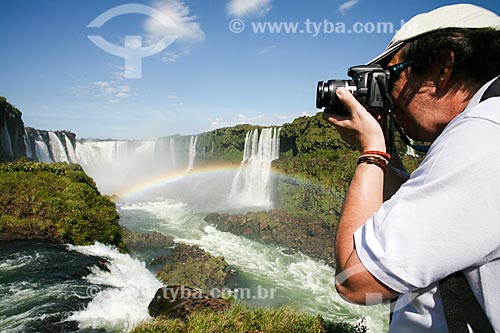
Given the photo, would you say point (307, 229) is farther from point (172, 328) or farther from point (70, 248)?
point (172, 328)

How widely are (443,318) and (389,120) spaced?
723mm

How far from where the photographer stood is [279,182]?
106ft

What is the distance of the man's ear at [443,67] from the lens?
0.91m

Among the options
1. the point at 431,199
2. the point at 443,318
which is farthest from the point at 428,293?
the point at 431,199

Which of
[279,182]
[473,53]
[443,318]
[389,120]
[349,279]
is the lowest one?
[279,182]

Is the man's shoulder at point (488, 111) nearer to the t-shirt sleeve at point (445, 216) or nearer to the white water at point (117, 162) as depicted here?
the t-shirt sleeve at point (445, 216)

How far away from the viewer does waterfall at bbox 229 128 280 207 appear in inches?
1361

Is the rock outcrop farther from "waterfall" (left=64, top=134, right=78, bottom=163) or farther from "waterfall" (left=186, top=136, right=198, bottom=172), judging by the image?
"waterfall" (left=64, top=134, right=78, bottom=163)

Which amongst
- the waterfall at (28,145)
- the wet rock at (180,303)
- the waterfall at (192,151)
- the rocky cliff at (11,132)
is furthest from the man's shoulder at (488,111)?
the waterfall at (192,151)

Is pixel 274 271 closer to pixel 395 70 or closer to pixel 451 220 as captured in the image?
pixel 395 70

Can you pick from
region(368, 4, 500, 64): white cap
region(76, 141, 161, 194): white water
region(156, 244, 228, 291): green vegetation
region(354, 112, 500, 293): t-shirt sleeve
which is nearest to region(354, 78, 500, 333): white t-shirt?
region(354, 112, 500, 293): t-shirt sleeve

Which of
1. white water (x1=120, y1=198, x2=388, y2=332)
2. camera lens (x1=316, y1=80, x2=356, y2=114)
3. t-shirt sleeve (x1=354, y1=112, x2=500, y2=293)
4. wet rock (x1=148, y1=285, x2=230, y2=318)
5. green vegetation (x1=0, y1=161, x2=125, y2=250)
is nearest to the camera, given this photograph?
t-shirt sleeve (x1=354, y1=112, x2=500, y2=293)

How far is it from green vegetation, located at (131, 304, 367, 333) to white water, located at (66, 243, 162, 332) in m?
1.20

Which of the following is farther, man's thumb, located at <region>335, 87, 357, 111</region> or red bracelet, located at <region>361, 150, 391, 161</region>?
man's thumb, located at <region>335, 87, 357, 111</region>
